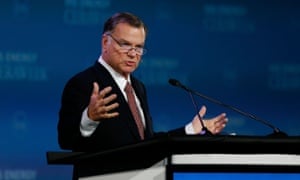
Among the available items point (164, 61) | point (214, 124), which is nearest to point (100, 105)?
point (214, 124)

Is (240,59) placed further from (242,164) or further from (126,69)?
(242,164)

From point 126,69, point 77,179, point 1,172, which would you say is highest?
point 126,69

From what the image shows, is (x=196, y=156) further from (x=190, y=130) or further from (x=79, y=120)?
(x=190, y=130)

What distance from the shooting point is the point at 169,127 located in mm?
3982

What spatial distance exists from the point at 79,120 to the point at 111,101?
0.14 meters

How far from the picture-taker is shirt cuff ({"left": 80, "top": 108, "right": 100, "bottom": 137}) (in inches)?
82.6

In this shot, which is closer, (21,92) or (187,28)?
(21,92)

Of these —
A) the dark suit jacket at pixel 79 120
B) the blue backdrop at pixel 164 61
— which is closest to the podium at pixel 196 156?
the dark suit jacket at pixel 79 120

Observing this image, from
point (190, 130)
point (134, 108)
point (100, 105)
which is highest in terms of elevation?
point (100, 105)

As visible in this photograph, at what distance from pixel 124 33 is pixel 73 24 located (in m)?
1.14

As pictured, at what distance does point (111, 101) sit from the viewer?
90.0 inches

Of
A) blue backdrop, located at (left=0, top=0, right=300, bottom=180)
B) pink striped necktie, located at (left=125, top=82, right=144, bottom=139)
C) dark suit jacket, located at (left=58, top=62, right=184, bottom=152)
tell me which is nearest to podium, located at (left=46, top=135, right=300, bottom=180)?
dark suit jacket, located at (left=58, top=62, right=184, bottom=152)

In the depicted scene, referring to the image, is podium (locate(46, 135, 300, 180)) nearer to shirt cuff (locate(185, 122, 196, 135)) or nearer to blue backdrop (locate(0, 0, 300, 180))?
shirt cuff (locate(185, 122, 196, 135))

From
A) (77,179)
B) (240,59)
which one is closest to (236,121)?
(240,59)
